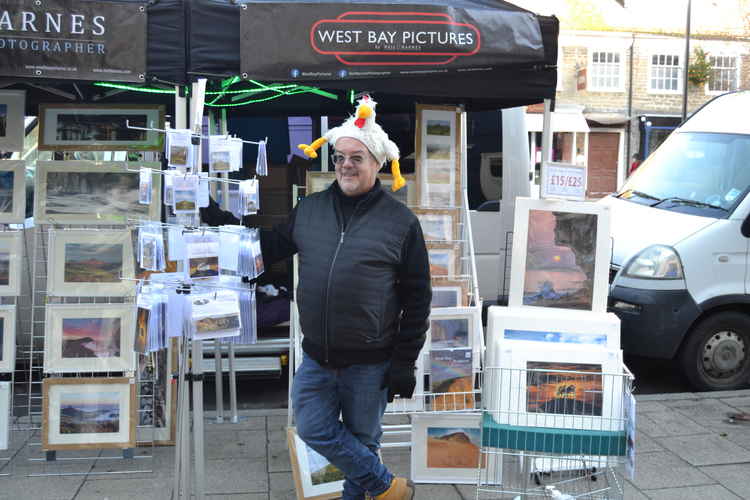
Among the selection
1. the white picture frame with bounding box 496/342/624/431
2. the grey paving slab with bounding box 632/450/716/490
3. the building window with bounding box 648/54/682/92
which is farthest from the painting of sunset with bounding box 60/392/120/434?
the building window with bounding box 648/54/682/92

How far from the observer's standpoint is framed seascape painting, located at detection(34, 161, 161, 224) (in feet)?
14.5

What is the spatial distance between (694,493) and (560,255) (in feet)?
5.25

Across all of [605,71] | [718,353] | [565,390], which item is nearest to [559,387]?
[565,390]

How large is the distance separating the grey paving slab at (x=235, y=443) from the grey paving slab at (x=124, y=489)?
0.48 m

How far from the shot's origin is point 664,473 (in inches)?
176

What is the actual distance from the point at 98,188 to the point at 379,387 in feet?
7.22

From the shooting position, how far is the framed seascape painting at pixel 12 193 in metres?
4.43

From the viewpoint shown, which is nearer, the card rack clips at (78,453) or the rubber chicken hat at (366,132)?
the rubber chicken hat at (366,132)

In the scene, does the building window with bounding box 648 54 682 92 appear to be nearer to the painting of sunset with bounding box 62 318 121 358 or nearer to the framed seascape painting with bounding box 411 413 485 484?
the framed seascape painting with bounding box 411 413 485 484

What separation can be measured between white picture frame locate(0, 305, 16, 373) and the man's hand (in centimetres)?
234

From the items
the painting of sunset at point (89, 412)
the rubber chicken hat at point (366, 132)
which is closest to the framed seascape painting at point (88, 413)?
the painting of sunset at point (89, 412)

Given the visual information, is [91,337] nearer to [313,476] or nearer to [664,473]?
[313,476]

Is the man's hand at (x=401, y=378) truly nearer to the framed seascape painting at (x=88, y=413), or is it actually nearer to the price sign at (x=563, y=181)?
the price sign at (x=563, y=181)

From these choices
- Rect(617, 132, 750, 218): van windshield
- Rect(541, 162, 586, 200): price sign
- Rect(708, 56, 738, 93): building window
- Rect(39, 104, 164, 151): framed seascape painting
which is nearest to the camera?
Rect(541, 162, 586, 200): price sign
